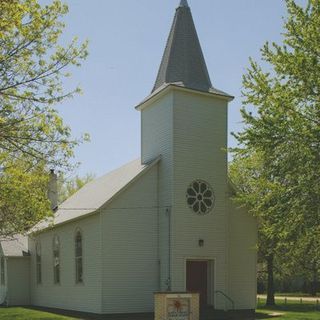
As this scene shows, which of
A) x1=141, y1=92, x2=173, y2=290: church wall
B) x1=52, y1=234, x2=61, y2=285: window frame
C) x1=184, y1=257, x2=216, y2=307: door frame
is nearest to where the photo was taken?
x1=141, y1=92, x2=173, y2=290: church wall

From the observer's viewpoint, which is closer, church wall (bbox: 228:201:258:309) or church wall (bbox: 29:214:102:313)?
church wall (bbox: 29:214:102:313)

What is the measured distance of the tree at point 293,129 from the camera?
61.1ft

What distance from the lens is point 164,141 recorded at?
24.9 m

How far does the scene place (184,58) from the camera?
26188 mm

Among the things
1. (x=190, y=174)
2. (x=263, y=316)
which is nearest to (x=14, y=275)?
(x=190, y=174)

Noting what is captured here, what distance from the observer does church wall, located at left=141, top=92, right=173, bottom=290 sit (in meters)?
24.0

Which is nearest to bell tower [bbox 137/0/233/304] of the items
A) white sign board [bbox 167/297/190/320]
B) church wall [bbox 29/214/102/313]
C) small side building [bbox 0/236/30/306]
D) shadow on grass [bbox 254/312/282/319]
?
shadow on grass [bbox 254/312/282/319]

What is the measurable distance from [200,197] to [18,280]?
16573mm

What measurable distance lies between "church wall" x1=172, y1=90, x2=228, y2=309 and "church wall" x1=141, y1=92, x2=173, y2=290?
34 cm

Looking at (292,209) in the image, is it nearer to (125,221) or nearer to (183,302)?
(183,302)

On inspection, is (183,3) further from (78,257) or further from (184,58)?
(78,257)

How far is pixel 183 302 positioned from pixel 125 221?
23.1ft

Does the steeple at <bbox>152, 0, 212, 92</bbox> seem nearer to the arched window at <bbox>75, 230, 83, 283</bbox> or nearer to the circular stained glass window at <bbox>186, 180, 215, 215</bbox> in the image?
the circular stained glass window at <bbox>186, 180, 215, 215</bbox>

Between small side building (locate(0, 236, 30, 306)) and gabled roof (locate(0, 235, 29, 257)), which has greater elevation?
gabled roof (locate(0, 235, 29, 257))
